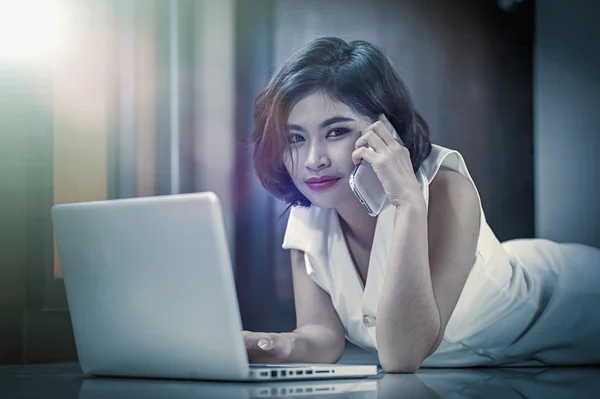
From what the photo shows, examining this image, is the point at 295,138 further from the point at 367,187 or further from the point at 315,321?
the point at 315,321

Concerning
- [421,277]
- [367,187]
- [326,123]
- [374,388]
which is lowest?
[374,388]

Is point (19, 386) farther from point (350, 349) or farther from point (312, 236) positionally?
point (350, 349)

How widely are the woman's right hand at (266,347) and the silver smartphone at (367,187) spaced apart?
0.25 meters

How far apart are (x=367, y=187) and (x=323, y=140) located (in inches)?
5.1

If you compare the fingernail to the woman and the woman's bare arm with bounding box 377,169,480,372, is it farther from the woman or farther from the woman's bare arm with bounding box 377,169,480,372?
the woman's bare arm with bounding box 377,169,480,372

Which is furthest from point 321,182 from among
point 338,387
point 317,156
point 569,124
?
point 569,124

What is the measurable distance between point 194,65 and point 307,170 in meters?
0.78

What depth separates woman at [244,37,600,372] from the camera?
1202 millimetres

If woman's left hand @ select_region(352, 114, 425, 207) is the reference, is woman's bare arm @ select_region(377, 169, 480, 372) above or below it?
below

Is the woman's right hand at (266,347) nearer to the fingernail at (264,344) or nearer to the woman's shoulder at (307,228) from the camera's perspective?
the fingernail at (264,344)

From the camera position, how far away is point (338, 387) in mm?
1051

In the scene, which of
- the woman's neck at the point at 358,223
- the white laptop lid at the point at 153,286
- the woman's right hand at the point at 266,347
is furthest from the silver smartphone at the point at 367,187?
the white laptop lid at the point at 153,286

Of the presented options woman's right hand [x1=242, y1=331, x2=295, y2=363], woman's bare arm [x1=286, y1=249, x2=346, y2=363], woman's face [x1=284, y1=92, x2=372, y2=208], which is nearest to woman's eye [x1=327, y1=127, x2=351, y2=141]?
woman's face [x1=284, y1=92, x2=372, y2=208]

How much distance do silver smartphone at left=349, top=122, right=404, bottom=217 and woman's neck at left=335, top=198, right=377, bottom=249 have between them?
0.39 feet
